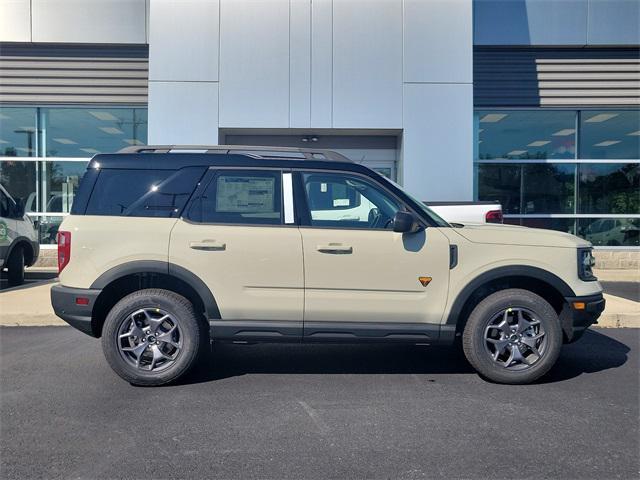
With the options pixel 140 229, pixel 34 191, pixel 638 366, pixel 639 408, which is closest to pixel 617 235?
pixel 638 366

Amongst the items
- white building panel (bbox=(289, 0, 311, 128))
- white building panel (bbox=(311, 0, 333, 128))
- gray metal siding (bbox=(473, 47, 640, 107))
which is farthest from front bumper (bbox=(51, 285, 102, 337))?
gray metal siding (bbox=(473, 47, 640, 107))

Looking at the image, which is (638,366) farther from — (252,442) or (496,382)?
(252,442)

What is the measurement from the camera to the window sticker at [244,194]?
462cm

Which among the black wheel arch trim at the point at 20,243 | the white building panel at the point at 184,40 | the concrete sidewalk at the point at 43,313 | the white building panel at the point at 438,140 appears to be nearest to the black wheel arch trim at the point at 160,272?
the concrete sidewalk at the point at 43,313

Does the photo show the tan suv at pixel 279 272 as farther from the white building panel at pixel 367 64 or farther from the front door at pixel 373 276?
the white building panel at pixel 367 64

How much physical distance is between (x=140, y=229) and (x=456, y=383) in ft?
10.1

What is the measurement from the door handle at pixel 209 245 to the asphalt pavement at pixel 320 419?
3.98 feet

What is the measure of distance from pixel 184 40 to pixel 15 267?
18.1 ft

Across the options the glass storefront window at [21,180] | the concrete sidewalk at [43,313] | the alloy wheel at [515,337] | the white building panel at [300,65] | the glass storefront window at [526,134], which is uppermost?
the white building panel at [300,65]

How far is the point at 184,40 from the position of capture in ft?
35.4

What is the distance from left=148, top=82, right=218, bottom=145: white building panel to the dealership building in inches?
1.2

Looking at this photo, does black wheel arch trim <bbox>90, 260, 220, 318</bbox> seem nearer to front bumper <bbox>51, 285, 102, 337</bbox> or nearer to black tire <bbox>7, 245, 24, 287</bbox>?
front bumper <bbox>51, 285, 102, 337</bbox>

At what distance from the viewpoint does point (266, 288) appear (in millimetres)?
4508

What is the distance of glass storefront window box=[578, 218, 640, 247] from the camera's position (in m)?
12.6
